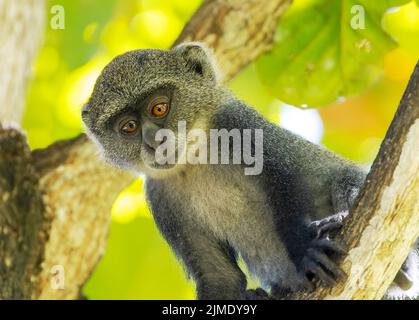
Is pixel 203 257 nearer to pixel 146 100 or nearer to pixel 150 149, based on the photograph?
pixel 150 149

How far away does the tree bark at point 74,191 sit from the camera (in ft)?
31.0

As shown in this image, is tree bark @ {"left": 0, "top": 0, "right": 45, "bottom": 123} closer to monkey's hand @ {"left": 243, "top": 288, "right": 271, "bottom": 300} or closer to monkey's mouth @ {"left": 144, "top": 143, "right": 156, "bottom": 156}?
monkey's mouth @ {"left": 144, "top": 143, "right": 156, "bottom": 156}

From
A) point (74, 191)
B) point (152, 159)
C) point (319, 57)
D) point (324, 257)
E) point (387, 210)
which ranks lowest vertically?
point (324, 257)

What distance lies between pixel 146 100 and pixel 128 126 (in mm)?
401

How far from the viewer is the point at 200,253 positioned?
8805mm

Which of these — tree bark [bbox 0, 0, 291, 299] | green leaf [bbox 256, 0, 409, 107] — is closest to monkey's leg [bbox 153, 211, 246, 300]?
tree bark [bbox 0, 0, 291, 299]

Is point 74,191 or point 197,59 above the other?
point 197,59

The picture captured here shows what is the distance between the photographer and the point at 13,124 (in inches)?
378

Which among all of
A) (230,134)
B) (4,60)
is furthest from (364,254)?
(4,60)

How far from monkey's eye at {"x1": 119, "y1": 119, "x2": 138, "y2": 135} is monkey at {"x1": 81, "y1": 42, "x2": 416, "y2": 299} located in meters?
0.01

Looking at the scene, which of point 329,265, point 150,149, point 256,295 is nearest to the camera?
point 329,265

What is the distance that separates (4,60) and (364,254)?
5.84 m

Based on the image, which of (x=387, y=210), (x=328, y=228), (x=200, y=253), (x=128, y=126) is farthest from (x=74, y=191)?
(x=387, y=210)
